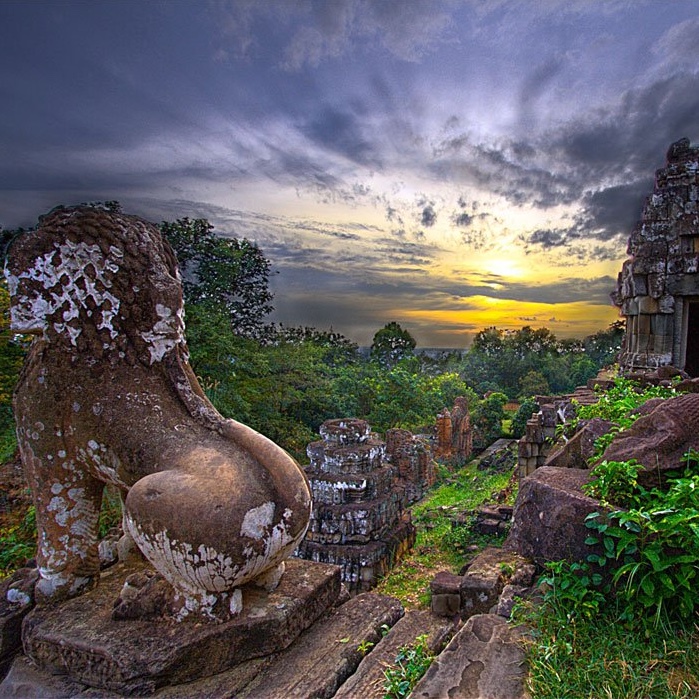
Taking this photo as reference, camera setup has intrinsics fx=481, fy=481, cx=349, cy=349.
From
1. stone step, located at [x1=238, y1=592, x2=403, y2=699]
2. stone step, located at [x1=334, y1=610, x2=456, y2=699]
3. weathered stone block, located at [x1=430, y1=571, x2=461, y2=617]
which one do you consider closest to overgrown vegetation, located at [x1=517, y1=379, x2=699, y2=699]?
stone step, located at [x1=334, y1=610, x2=456, y2=699]

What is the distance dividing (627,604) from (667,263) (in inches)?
305

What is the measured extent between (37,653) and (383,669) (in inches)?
54.8

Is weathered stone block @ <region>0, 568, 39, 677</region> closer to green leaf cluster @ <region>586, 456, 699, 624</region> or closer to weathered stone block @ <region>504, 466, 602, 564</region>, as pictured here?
weathered stone block @ <region>504, 466, 602, 564</region>

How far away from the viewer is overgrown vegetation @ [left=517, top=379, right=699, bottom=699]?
152 cm

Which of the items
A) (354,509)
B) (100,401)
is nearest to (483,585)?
(100,401)

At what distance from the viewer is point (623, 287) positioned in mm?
8664

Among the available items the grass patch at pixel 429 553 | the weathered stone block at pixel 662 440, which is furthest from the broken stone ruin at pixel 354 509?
the weathered stone block at pixel 662 440

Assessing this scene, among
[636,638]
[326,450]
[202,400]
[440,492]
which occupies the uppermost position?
[202,400]

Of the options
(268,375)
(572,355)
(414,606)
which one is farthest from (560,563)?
(572,355)

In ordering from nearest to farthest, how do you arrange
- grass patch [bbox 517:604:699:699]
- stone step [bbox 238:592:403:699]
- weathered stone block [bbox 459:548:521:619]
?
grass patch [bbox 517:604:699:699], stone step [bbox 238:592:403:699], weathered stone block [bbox 459:548:521:619]

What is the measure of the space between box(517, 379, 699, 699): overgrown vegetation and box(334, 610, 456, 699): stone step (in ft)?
1.26

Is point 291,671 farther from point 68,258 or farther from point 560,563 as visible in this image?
point 68,258

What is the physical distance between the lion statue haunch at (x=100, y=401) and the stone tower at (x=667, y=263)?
8038 millimetres

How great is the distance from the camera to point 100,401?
210 cm
